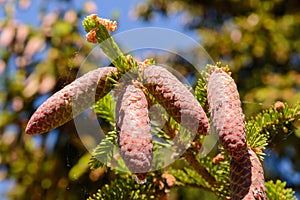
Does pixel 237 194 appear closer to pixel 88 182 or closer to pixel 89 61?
pixel 89 61

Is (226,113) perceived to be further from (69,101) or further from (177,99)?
(69,101)

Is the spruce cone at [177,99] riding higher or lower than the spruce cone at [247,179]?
higher

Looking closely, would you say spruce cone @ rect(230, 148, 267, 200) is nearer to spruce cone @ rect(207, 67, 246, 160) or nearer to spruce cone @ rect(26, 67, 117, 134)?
spruce cone @ rect(207, 67, 246, 160)

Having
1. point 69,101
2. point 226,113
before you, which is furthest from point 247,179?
point 69,101

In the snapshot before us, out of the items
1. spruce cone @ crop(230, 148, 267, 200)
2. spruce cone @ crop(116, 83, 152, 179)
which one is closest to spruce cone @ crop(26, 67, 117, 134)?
spruce cone @ crop(116, 83, 152, 179)

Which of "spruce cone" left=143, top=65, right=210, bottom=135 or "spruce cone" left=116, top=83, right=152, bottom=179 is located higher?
"spruce cone" left=143, top=65, right=210, bottom=135

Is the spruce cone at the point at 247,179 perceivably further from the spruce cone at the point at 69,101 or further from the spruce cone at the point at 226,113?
the spruce cone at the point at 69,101

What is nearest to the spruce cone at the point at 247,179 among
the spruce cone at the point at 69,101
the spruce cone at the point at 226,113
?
the spruce cone at the point at 226,113
